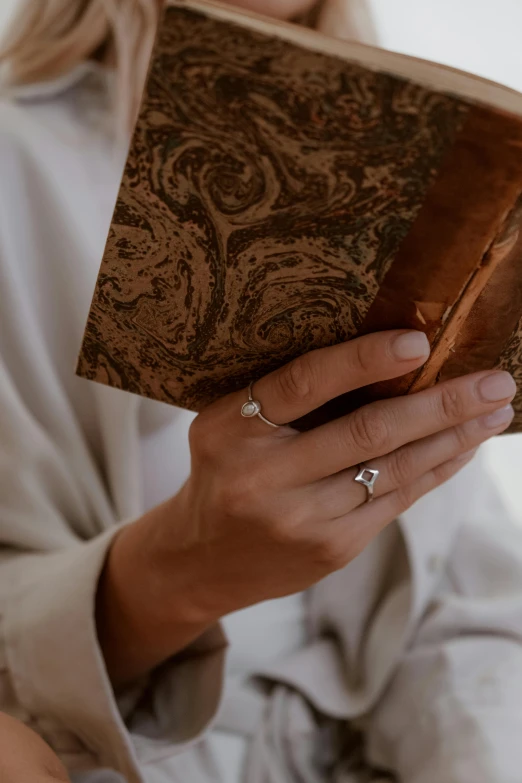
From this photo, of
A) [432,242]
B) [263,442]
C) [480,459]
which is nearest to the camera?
[432,242]

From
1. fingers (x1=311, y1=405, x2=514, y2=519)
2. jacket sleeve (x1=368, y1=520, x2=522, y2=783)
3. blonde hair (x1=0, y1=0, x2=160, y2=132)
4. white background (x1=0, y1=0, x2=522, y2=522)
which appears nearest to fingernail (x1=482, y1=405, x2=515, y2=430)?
fingers (x1=311, y1=405, x2=514, y2=519)

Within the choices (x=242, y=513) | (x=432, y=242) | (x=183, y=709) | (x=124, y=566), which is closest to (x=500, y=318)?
(x=432, y=242)

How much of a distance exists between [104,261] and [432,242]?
0.19 m

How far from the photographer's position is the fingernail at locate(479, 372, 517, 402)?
1.52ft

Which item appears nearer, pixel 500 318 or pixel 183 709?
pixel 500 318

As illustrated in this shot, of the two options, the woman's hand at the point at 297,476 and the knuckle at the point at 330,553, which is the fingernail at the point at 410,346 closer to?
the woman's hand at the point at 297,476

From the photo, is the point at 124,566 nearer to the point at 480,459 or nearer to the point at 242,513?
the point at 242,513

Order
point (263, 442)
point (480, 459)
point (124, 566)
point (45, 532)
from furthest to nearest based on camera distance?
point (480, 459)
point (45, 532)
point (124, 566)
point (263, 442)

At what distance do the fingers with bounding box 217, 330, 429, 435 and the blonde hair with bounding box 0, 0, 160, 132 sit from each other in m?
0.55

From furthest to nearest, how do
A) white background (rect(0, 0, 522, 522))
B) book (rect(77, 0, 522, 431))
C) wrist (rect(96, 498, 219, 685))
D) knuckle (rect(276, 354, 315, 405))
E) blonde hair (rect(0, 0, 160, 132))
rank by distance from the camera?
1. white background (rect(0, 0, 522, 522))
2. blonde hair (rect(0, 0, 160, 132))
3. wrist (rect(96, 498, 219, 685))
4. knuckle (rect(276, 354, 315, 405))
5. book (rect(77, 0, 522, 431))

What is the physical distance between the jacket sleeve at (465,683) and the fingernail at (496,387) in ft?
1.24

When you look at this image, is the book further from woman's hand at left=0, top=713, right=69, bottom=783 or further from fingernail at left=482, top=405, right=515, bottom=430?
woman's hand at left=0, top=713, right=69, bottom=783

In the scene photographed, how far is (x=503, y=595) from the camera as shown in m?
0.79

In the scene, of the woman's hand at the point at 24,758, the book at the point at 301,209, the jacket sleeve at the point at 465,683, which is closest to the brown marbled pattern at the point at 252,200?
the book at the point at 301,209
